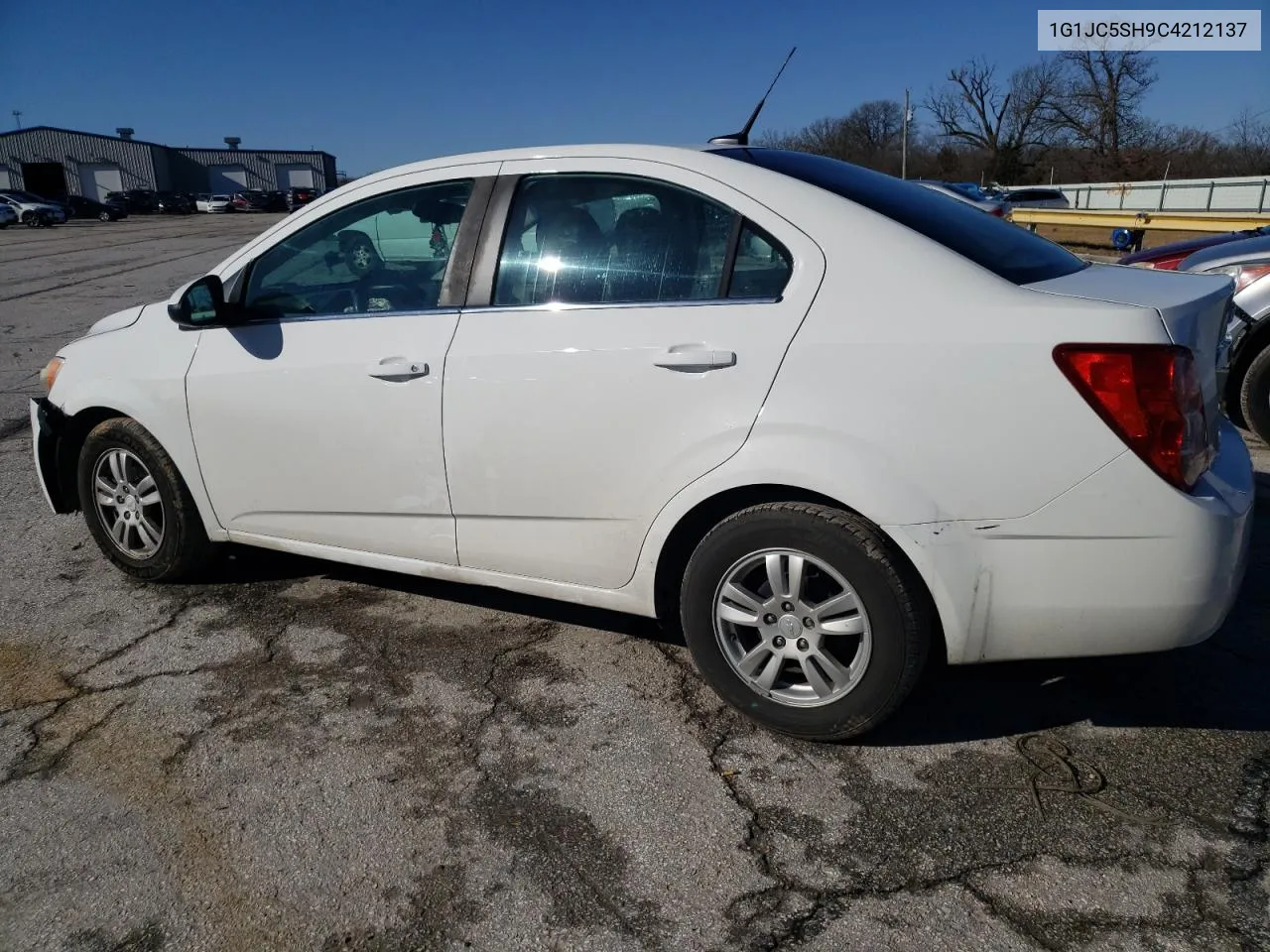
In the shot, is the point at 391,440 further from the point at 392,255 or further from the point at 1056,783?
the point at 1056,783

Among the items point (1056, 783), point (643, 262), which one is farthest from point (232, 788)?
point (1056, 783)

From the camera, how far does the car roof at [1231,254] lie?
5.93 m

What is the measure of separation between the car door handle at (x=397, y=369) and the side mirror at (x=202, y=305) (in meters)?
0.78

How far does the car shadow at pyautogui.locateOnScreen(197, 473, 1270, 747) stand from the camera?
2947 mm

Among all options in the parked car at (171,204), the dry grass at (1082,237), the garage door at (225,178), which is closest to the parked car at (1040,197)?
the dry grass at (1082,237)

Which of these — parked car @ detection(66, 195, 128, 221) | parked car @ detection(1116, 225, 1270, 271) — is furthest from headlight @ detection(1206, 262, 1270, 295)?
parked car @ detection(66, 195, 128, 221)

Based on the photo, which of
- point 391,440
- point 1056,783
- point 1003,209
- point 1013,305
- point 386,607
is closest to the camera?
point 1013,305

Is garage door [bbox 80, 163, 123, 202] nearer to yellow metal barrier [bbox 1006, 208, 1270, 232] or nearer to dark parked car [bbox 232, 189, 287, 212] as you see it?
dark parked car [bbox 232, 189, 287, 212]

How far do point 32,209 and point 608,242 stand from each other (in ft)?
162

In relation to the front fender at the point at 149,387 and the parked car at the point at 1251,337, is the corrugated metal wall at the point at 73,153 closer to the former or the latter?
the front fender at the point at 149,387

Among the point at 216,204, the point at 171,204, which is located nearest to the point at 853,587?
the point at 216,204

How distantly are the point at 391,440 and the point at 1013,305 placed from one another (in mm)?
1989

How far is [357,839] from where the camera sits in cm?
250

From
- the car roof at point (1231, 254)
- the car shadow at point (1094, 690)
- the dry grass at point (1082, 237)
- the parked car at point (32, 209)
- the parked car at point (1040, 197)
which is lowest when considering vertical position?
the car shadow at point (1094, 690)
